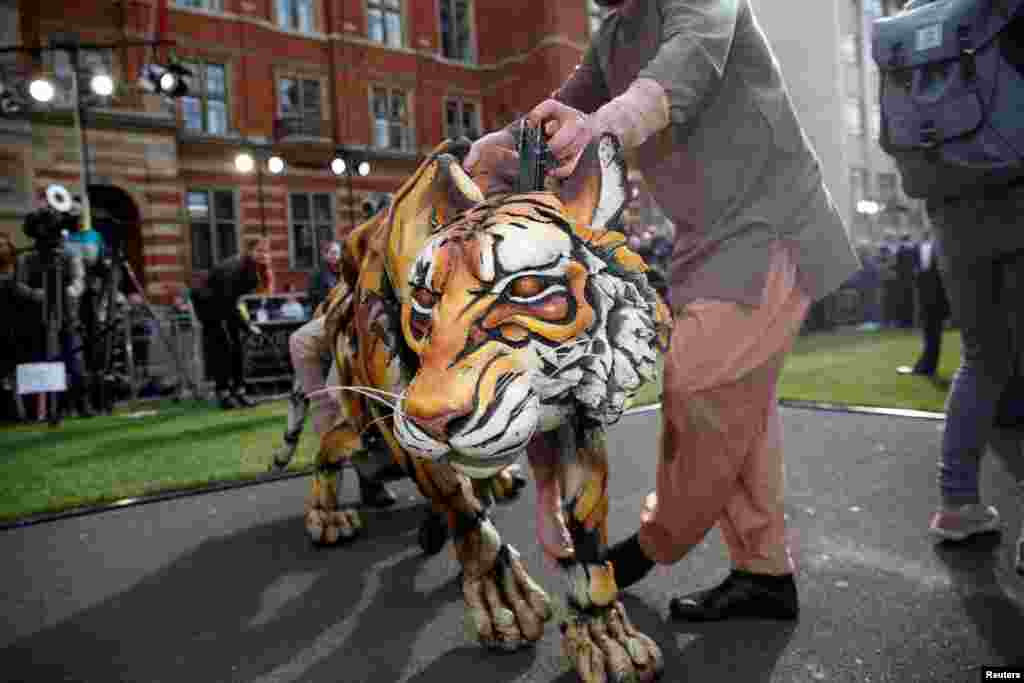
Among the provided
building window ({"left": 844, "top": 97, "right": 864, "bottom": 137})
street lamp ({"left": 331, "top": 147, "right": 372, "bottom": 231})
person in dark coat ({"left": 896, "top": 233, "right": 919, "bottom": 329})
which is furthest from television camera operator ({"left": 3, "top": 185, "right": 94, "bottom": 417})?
person in dark coat ({"left": 896, "top": 233, "right": 919, "bottom": 329})

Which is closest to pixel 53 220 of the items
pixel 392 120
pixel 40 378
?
pixel 40 378

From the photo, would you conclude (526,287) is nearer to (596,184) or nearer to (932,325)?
(596,184)

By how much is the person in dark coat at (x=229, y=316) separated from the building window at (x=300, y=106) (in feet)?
27.8

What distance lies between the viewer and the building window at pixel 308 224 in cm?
1515

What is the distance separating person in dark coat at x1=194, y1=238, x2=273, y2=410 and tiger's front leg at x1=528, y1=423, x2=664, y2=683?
5.72 meters

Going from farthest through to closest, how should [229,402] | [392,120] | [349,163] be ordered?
[349,163] < [392,120] < [229,402]

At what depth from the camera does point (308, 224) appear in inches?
601

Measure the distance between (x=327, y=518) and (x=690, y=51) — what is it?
1.89 m

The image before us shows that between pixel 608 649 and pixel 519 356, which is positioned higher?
pixel 519 356

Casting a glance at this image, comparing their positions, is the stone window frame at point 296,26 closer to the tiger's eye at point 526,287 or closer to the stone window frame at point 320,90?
the stone window frame at point 320,90

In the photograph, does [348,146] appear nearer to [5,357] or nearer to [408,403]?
[5,357]

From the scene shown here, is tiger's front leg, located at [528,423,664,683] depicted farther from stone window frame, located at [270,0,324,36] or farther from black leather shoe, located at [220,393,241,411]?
stone window frame, located at [270,0,324,36]

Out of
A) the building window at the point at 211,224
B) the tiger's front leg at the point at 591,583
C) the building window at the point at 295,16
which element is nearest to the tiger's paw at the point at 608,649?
the tiger's front leg at the point at 591,583

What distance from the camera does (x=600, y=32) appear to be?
1.48 meters
